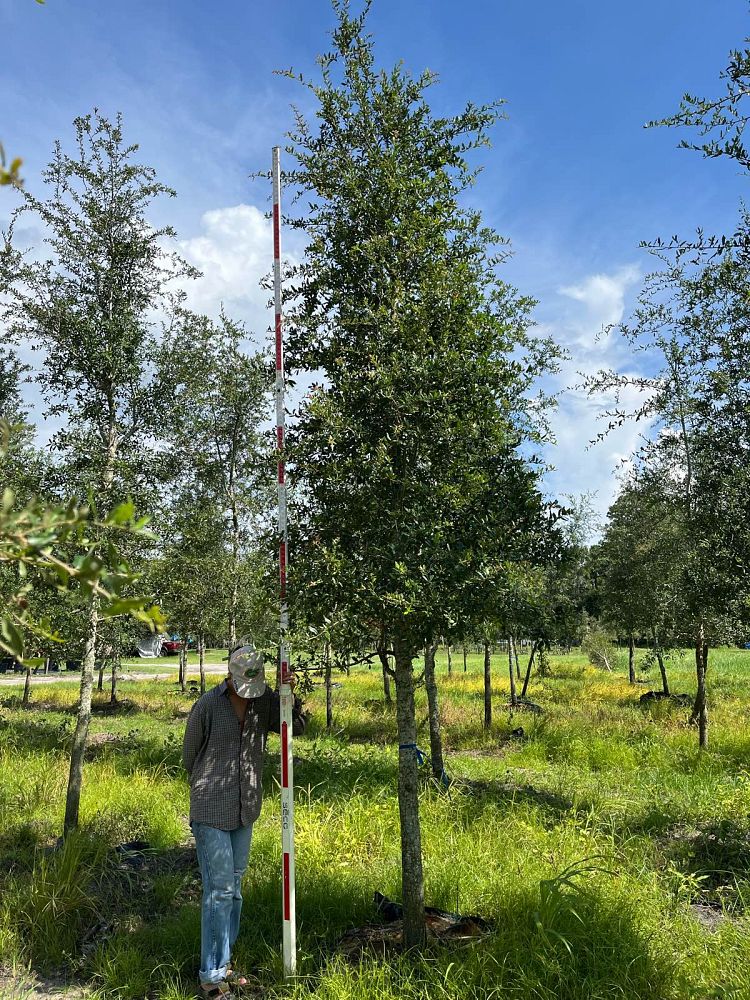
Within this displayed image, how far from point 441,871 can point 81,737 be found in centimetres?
398

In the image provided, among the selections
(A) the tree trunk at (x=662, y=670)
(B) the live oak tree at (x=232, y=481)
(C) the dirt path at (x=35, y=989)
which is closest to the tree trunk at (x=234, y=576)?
(B) the live oak tree at (x=232, y=481)

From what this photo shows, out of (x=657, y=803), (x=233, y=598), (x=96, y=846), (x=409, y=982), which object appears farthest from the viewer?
(x=233, y=598)

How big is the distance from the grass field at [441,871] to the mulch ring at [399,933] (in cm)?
11

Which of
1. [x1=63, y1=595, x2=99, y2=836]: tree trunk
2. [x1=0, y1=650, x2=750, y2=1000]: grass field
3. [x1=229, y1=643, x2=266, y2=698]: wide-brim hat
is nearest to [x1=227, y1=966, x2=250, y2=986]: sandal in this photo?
[x1=0, y1=650, x2=750, y2=1000]: grass field


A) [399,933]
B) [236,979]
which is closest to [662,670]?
[399,933]

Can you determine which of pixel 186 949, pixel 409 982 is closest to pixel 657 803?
pixel 409 982

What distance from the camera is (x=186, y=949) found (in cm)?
515

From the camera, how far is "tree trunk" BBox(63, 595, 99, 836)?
727 cm

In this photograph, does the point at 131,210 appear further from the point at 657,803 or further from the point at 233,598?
the point at 657,803

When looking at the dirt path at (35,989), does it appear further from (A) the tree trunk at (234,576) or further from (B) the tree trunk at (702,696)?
(B) the tree trunk at (702,696)

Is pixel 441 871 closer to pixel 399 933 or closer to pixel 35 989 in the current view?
pixel 399 933

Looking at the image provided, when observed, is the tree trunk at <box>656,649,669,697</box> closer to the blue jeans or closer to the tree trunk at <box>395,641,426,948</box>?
the tree trunk at <box>395,641,426,948</box>

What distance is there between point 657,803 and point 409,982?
5330mm

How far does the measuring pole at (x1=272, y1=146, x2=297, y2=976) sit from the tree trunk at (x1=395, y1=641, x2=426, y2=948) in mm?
765
